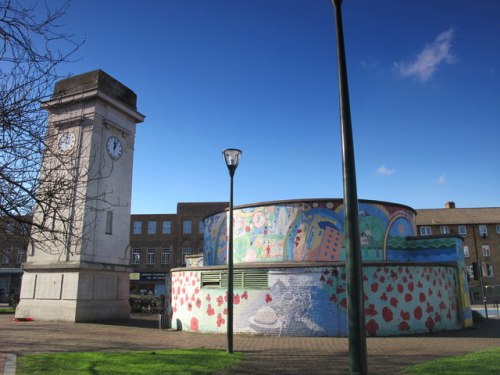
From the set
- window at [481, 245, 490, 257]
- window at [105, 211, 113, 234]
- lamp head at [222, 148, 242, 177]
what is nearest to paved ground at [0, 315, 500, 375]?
lamp head at [222, 148, 242, 177]

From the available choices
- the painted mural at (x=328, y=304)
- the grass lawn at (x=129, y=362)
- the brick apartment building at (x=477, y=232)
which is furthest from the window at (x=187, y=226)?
the grass lawn at (x=129, y=362)

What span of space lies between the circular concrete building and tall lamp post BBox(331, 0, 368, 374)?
9992mm

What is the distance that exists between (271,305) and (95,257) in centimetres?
1318

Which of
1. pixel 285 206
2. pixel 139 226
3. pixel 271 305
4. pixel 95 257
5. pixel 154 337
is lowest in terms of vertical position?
pixel 154 337

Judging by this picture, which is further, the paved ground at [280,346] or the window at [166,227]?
the window at [166,227]

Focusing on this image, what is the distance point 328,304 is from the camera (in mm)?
15438

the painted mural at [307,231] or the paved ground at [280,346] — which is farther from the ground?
the painted mural at [307,231]

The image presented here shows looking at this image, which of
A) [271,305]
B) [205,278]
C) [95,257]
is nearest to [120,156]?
[95,257]

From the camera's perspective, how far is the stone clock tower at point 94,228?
2348 cm

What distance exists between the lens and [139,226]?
56625 mm

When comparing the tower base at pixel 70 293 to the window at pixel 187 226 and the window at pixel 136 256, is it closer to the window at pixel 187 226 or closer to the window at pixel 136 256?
the window at pixel 187 226

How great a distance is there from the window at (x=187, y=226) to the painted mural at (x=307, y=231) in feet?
119

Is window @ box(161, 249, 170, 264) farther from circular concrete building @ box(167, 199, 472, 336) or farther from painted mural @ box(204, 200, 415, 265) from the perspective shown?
painted mural @ box(204, 200, 415, 265)

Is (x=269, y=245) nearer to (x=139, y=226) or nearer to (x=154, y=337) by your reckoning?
(x=154, y=337)
